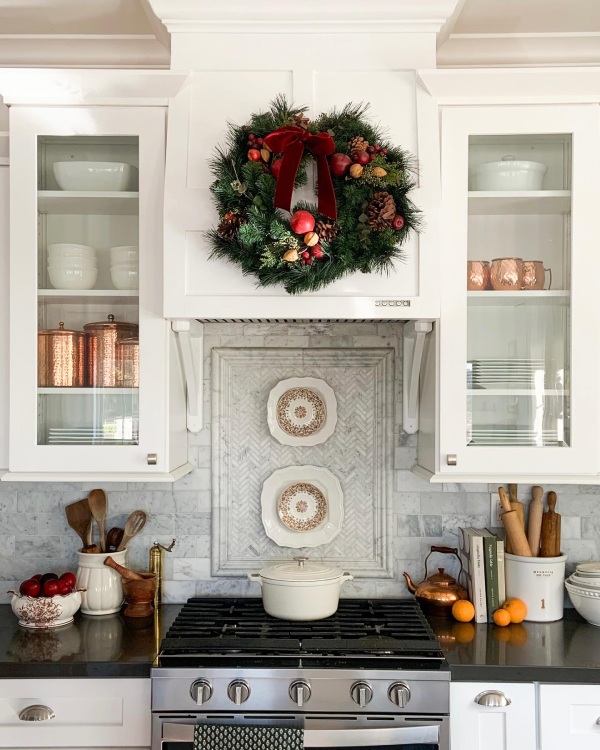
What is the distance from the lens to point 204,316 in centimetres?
199

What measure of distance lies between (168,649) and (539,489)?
3.99 ft

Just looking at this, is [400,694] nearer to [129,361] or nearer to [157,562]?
[157,562]

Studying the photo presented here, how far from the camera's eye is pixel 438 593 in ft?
7.45

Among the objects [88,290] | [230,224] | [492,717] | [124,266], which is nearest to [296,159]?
[230,224]

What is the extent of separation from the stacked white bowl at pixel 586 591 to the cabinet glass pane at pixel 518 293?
0.47m

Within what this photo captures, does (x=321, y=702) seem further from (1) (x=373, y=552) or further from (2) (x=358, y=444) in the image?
(2) (x=358, y=444)

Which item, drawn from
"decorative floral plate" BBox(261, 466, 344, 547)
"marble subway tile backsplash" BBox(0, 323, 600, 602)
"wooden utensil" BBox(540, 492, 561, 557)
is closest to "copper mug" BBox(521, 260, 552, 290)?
"marble subway tile backsplash" BBox(0, 323, 600, 602)

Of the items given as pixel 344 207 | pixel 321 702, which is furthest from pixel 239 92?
pixel 321 702

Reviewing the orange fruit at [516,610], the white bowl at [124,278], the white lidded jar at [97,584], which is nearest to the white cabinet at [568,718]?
the orange fruit at [516,610]

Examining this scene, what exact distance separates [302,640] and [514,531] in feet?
2.53

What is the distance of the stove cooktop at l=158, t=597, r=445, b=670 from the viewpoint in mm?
1861

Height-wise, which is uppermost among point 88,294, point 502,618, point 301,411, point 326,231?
point 326,231

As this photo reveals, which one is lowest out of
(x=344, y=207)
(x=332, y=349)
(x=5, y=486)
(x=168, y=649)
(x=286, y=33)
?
(x=168, y=649)

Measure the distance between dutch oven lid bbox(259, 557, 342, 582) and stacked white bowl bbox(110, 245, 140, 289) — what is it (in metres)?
0.90
